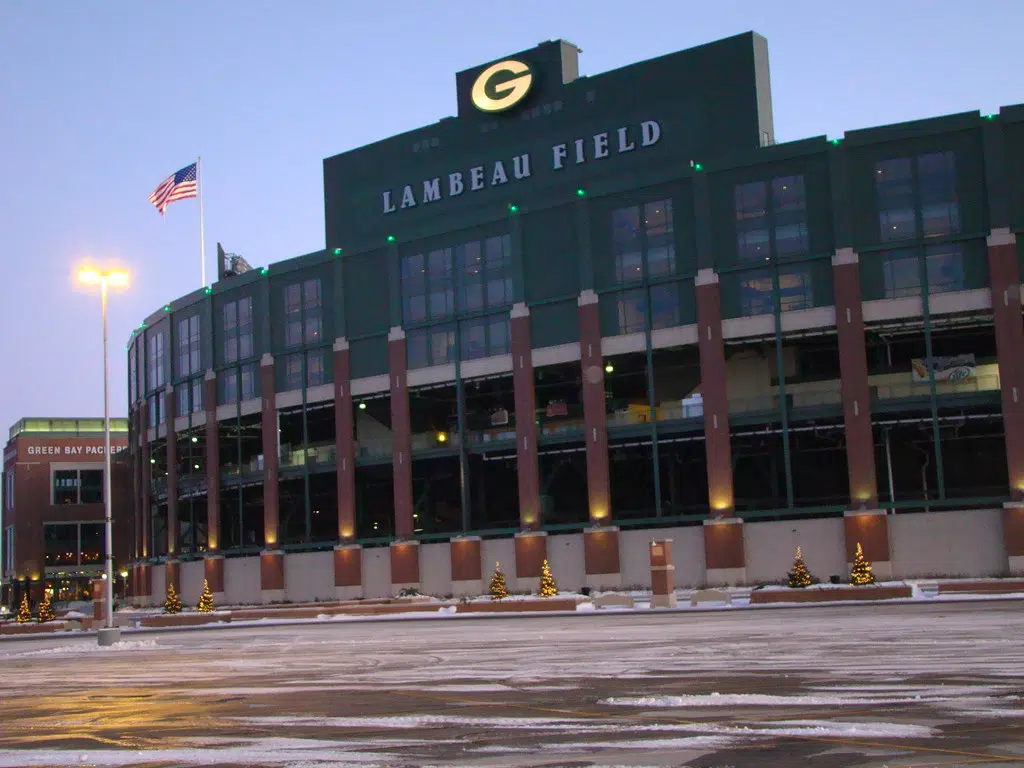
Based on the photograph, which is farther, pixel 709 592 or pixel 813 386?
pixel 813 386

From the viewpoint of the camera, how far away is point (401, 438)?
79812 millimetres

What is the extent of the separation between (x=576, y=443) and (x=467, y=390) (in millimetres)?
9161

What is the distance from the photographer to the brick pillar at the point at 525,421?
242ft

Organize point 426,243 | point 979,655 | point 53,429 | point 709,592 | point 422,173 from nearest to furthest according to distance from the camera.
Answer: point 979,655
point 709,592
point 426,243
point 422,173
point 53,429

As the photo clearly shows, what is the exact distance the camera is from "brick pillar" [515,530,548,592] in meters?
73.0

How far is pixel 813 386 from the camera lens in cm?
6819

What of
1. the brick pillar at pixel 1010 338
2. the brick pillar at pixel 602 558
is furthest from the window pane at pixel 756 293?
the brick pillar at pixel 602 558

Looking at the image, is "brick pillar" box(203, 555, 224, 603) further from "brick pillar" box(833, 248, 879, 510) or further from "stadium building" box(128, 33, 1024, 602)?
"brick pillar" box(833, 248, 879, 510)

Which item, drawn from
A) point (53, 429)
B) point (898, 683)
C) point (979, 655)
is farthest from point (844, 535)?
point (53, 429)

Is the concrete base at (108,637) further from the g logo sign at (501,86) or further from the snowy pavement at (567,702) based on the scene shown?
the g logo sign at (501,86)

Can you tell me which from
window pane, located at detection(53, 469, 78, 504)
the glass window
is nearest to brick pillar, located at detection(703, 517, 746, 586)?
the glass window

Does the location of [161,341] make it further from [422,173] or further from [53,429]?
[53,429]

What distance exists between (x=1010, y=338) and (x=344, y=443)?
136ft

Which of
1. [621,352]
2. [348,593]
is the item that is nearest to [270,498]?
[348,593]
